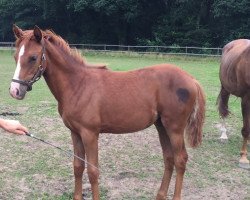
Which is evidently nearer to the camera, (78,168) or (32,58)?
(32,58)

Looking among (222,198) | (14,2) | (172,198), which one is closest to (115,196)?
(172,198)

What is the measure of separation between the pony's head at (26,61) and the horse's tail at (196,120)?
1.85 m

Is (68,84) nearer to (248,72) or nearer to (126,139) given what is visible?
(126,139)

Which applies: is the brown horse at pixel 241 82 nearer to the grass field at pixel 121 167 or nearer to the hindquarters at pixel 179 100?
the grass field at pixel 121 167

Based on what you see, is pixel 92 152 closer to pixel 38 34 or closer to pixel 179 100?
pixel 179 100

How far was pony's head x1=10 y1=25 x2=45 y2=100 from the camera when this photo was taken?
3.89 meters

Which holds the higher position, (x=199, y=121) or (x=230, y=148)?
(x=199, y=121)

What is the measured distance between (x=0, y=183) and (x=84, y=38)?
35.4 m

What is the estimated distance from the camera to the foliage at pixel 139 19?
110 ft

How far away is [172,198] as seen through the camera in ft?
15.3

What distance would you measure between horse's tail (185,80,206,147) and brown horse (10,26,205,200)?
0.01m

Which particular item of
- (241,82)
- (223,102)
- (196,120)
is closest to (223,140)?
(223,102)

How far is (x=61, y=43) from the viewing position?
4301 millimetres

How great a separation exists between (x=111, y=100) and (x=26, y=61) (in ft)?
3.32
